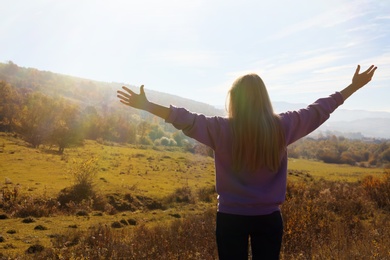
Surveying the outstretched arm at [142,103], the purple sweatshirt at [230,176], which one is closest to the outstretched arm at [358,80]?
the purple sweatshirt at [230,176]

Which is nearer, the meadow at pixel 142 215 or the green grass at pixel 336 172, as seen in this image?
the meadow at pixel 142 215

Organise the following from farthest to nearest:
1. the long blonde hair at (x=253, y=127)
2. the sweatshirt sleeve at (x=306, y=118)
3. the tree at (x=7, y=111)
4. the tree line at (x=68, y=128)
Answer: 1. the tree at (x=7, y=111)
2. the tree line at (x=68, y=128)
3. the sweatshirt sleeve at (x=306, y=118)
4. the long blonde hair at (x=253, y=127)

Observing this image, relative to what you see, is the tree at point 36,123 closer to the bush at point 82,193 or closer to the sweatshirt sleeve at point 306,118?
the bush at point 82,193

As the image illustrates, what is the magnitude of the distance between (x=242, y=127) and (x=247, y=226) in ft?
2.35

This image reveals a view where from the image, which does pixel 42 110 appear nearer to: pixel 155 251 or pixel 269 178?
pixel 155 251

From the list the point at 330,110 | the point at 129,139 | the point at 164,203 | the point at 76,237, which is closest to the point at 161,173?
the point at 164,203

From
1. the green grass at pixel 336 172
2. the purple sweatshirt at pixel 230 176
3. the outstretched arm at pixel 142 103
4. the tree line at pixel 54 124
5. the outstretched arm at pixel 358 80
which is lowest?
the green grass at pixel 336 172

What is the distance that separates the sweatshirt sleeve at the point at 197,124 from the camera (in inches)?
99.7

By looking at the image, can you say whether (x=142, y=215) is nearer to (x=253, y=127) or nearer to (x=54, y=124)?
(x=253, y=127)

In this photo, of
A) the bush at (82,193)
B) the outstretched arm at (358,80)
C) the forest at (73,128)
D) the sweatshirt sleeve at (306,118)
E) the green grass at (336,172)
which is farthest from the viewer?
the forest at (73,128)

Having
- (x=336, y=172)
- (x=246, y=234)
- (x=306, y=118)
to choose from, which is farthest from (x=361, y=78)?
(x=336, y=172)

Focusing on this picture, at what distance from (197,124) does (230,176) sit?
1.52 ft

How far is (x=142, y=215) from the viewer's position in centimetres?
2447

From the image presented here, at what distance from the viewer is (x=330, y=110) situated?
2.97 m
